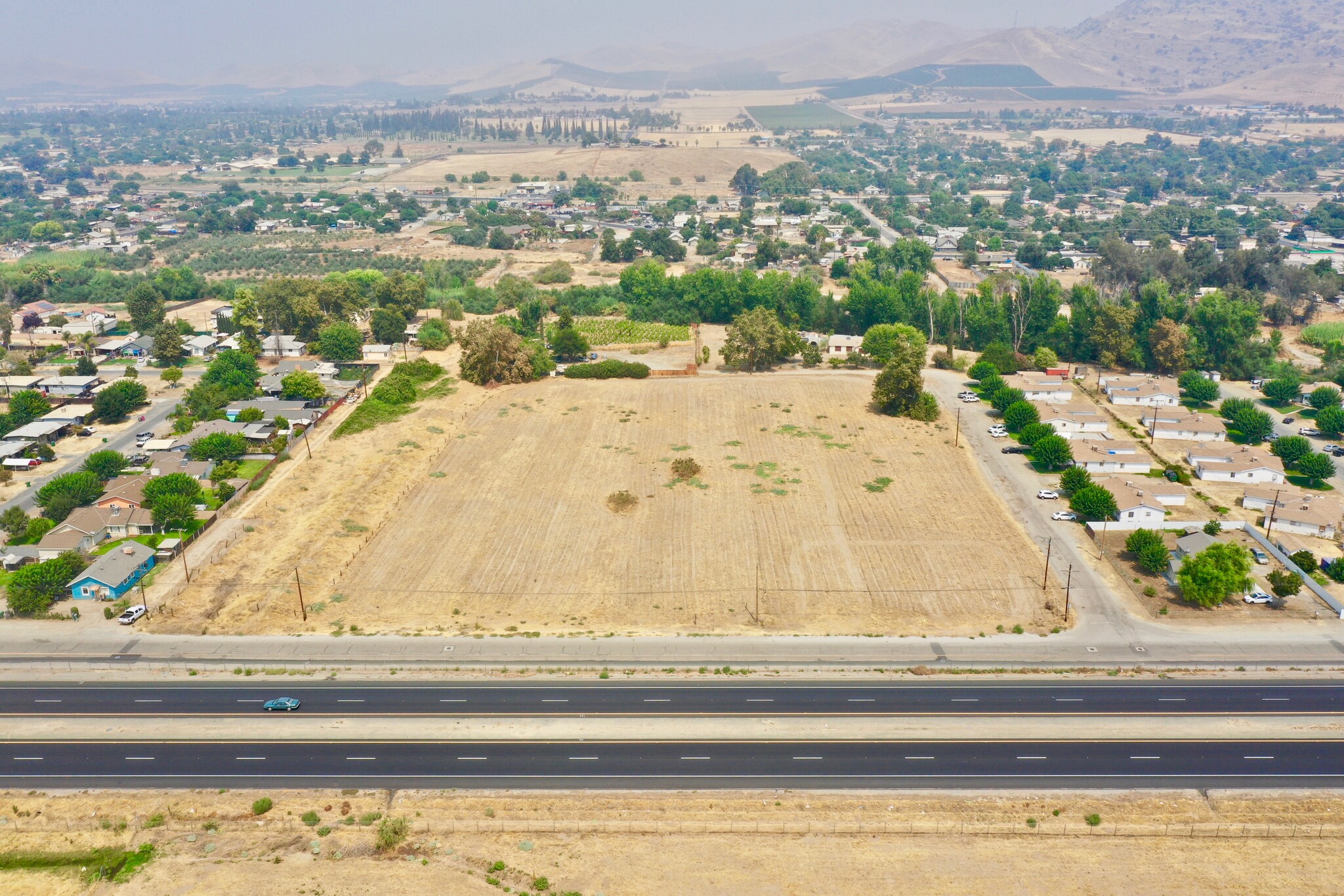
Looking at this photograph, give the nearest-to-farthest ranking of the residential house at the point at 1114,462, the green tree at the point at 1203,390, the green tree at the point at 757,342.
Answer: the residential house at the point at 1114,462, the green tree at the point at 1203,390, the green tree at the point at 757,342

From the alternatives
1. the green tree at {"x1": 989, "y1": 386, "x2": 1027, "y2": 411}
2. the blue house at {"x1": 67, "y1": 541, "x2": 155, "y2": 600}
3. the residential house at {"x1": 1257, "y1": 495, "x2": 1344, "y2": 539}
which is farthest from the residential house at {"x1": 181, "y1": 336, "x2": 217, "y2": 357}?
the residential house at {"x1": 1257, "y1": 495, "x2": 1344, "y2": 539}

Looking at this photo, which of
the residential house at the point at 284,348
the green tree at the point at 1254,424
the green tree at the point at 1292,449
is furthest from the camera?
the residential house at the point at 284,348

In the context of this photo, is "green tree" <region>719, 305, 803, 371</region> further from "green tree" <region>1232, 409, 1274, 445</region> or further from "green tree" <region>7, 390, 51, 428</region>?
"green tree" <region>7, 390, 51, 428</region>

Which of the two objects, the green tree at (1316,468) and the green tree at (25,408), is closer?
the green tree at (1316,468)

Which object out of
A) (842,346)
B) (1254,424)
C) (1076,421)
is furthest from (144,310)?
(1254,424)

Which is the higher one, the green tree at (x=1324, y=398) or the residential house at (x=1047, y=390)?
the green tree at (x=1324, y=398)

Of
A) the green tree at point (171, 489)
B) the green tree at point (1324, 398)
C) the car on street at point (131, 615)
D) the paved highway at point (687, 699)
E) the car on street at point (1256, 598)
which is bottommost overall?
the paved highway at point (687, 699)

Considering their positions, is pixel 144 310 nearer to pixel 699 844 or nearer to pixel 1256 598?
pixel 699 844

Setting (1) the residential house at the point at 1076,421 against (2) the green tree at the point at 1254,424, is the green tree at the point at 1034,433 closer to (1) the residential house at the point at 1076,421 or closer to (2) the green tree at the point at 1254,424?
(1) the residential house at the point at 1076,421

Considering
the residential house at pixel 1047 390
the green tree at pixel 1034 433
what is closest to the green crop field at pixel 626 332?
the residential house at pixel 1047 390
